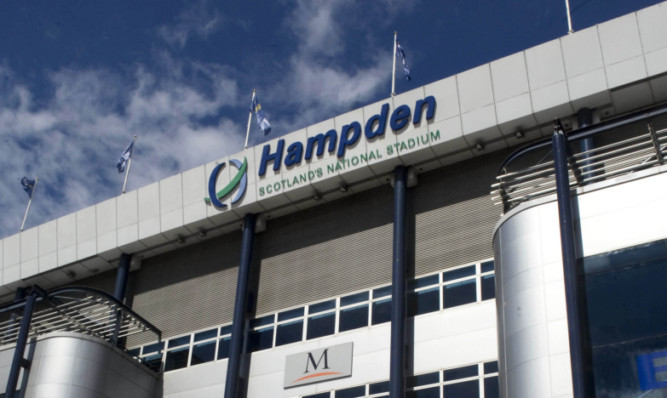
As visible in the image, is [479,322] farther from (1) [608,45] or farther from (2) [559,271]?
(1) [608,45]

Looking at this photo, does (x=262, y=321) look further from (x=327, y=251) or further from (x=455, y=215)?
(x=455, y=215)

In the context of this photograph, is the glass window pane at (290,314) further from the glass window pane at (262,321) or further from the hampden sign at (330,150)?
the hampden sign at (330,150)

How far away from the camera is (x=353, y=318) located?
1103 inches

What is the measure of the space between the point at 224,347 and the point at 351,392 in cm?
565

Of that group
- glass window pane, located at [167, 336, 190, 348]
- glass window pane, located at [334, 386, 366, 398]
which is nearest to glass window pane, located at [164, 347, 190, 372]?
glass window pane, located at [167, 336, 190, 348]

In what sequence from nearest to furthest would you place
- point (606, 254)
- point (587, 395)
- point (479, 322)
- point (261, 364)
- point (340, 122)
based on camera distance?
point (587, 395), point (606, 254), point (479, 322), point (261, 364), point (340, 122)

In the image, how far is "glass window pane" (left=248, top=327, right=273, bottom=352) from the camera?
96.6ft

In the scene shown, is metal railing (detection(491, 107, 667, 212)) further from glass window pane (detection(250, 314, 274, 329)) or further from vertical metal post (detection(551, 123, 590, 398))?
glass window pane (detection(250, 314, 274, 329))

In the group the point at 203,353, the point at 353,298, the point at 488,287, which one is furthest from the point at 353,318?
the point at 203,353

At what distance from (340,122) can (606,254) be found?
13.8 m

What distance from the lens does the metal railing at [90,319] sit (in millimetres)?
29969

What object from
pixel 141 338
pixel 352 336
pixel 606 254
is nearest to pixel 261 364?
pixel 352 336

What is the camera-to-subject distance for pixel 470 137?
28.3 m

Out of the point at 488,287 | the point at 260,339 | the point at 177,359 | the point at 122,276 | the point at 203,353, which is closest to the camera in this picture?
the point at 488,287
